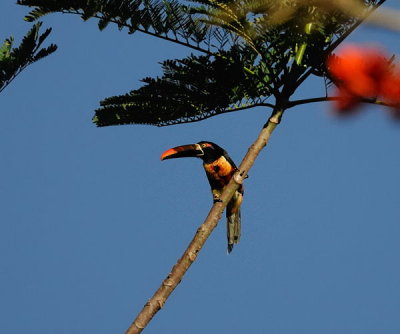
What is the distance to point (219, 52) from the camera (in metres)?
4.73

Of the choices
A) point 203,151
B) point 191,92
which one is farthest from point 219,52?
point 203,151

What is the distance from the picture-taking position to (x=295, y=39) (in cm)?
429

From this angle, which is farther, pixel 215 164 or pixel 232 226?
pixel 232 226

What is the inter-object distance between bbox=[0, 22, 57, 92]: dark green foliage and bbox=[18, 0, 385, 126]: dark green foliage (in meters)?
0.52

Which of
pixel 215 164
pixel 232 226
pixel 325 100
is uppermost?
pixel 325 100

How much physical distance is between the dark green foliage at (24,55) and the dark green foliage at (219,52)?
523 mm

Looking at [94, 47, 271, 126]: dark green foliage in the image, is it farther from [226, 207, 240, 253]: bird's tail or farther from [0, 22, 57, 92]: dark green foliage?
[226, 207, 240, 253]: bird's tail

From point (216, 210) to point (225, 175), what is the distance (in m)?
2.29

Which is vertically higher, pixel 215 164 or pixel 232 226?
pixel 215 164

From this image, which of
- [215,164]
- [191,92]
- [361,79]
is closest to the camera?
[361,79]

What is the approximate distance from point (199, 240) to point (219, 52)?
4.63 ft

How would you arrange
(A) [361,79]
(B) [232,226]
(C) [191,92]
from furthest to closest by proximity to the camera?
(B) [232,226] → (C) [191,92] → (A) [361,79]

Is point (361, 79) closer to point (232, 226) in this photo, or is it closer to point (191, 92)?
point (191, 92)

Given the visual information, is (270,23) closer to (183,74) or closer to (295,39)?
(295,39)
